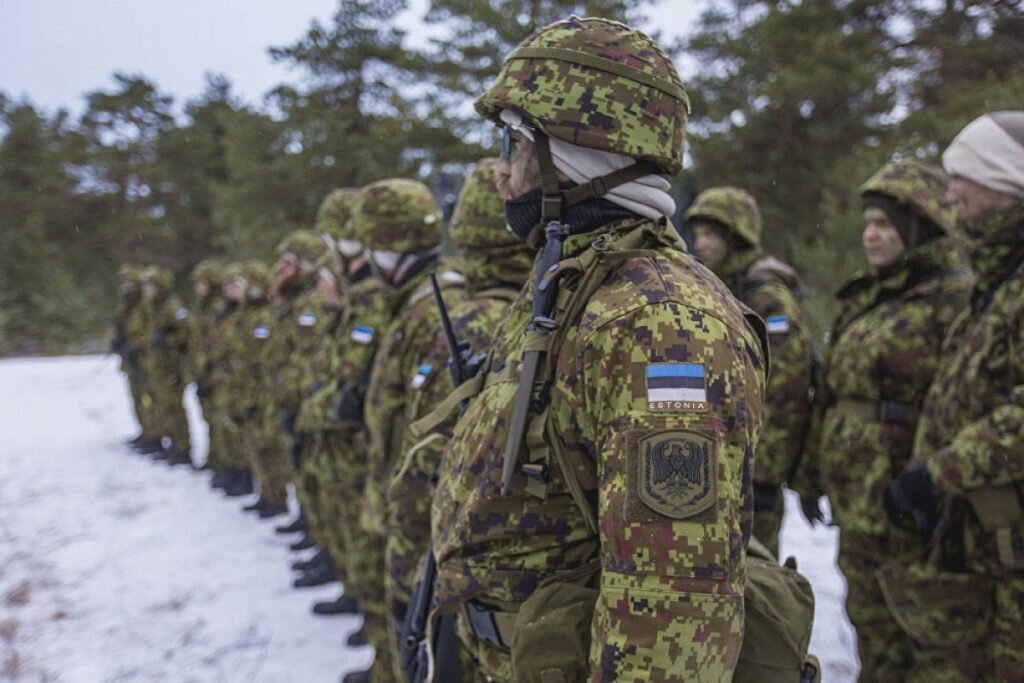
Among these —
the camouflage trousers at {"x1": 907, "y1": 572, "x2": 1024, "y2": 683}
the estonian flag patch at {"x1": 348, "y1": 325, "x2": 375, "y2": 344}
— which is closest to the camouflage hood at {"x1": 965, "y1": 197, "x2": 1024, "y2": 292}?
the camouflage trousers at {"x1": 907, "y1": 572, "x2": 1024, "y2": 683}

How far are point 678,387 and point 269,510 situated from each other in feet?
21.0

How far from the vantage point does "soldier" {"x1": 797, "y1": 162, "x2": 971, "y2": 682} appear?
2877 mm

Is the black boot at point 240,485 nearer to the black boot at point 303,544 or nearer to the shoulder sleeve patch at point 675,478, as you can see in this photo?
the black boot at point 303,544

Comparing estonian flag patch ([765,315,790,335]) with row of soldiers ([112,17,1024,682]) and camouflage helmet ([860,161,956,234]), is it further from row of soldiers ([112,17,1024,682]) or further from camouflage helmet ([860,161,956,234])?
camouflage helmet ([860,161,956,234])

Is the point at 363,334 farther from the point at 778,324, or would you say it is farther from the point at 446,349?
the point at 778,324

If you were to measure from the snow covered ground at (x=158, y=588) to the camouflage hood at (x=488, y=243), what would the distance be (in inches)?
97.4

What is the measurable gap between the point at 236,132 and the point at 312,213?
3.93 m

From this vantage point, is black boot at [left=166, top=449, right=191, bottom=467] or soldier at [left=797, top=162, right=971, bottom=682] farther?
black boot at [left=166, top=449, right=191, bottom=467]

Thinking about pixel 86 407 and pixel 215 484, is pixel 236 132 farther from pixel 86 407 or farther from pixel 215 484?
pixel 215 484

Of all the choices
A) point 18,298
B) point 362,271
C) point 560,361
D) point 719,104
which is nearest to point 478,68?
point 719,104

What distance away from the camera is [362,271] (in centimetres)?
416

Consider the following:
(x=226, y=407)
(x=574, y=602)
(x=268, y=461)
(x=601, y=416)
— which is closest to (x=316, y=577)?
(x=268, y=461)

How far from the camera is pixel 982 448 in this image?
217 centimetres

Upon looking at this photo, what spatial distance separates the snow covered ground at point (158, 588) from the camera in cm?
402
